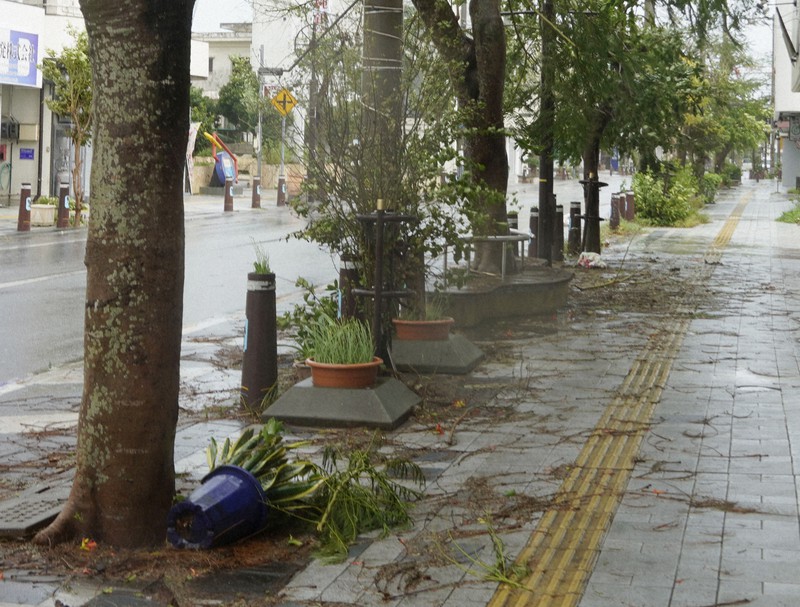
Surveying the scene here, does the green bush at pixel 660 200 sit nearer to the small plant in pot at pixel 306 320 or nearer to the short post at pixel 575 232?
the short post at pixel 575 232

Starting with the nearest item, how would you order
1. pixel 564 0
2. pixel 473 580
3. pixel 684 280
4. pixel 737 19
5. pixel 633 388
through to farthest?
pixel 473 580
pixel 633 388
pixel 737 19
pixel 564 0
pixel 684 280

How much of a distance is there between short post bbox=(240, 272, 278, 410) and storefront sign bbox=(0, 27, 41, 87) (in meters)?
27.3

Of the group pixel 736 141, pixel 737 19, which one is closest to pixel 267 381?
pixel 737 19

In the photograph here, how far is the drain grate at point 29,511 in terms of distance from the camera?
18.4ft

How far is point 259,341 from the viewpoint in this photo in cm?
873

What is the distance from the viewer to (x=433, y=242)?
10547mm

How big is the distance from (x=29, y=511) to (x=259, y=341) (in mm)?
3003

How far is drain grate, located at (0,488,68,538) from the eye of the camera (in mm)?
5602

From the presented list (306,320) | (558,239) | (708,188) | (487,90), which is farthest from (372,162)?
(708,188)

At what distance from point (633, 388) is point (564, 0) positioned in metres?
8.64

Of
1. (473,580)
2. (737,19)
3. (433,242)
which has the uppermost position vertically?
(737,19)

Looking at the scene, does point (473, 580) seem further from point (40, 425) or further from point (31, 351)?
point (31, 351)

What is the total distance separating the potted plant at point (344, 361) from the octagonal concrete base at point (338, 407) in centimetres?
6

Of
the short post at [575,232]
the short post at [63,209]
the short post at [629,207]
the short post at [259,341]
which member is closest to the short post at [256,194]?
the short post at [629,207]
